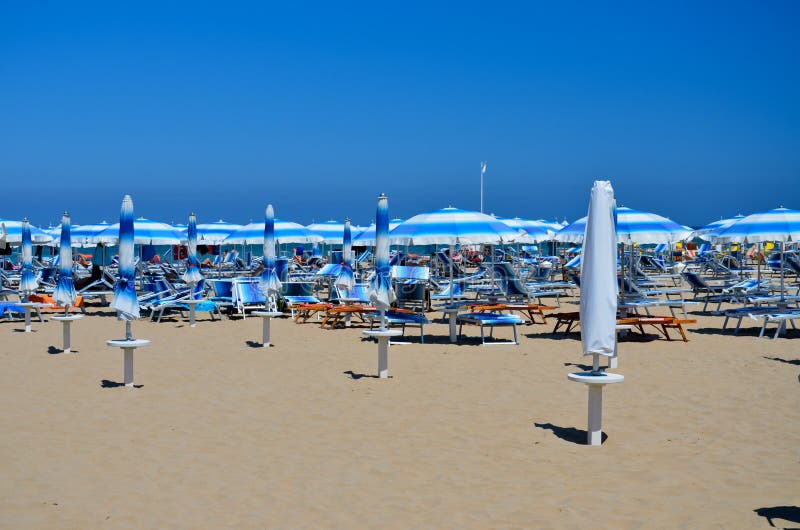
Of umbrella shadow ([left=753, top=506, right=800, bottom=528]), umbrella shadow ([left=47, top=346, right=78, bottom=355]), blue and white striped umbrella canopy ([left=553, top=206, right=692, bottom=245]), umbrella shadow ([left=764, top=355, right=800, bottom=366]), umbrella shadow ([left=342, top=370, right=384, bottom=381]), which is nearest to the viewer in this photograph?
umbrella shadow ([left=753, top=506, right=800, bottom=528])

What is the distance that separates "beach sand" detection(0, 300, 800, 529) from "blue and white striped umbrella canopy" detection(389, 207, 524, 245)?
1.74m

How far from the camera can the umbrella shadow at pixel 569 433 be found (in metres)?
5.90

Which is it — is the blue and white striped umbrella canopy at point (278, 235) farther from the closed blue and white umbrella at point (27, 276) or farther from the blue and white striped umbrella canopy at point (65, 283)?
the blue and white striped umbrella canopy at point (65, 283)

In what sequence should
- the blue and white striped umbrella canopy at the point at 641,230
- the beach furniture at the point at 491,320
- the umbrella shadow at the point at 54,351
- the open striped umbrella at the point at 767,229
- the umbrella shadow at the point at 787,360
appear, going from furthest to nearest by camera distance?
the blue and white striped umbrella canopy at the point at 641,230, the open striped umbrella at the point at 767,229, the beach furniture at the point at 491,320, the umbrella shadow at the point at 54,351, the umbrella shadow at the point at 787,360

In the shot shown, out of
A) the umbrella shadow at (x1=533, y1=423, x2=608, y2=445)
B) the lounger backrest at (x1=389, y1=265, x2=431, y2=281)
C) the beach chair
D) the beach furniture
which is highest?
the lounger backrest at (x1=389, y1=265, x2=431, y2=281)

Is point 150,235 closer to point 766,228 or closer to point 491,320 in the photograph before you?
point 491,320

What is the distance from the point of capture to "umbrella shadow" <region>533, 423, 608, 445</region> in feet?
19.4

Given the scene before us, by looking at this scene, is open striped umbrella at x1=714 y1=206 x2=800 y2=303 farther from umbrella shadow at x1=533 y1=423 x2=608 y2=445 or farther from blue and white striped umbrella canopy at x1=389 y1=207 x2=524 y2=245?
umbrella shadow at x1=533 y1=423 x2=608 y2=445

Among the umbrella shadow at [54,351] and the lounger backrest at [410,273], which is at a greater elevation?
the lounger backrest at [410,273]

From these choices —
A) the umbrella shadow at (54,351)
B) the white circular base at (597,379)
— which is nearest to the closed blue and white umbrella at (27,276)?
the umbrella shadow at (54,351)

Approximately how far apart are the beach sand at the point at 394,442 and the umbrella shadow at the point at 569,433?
22mm

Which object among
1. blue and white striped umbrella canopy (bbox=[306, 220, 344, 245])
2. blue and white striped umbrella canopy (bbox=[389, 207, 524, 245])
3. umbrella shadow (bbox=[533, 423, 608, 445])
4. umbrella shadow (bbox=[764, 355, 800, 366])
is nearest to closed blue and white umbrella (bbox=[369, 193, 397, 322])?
blue and white striped umbrella canopy (bbox=[389, 207, 524, 245])

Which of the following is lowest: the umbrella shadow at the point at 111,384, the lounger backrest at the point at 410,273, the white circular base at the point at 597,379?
the umbrella shadow at the point at 111,384

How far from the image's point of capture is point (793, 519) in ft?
13.8
